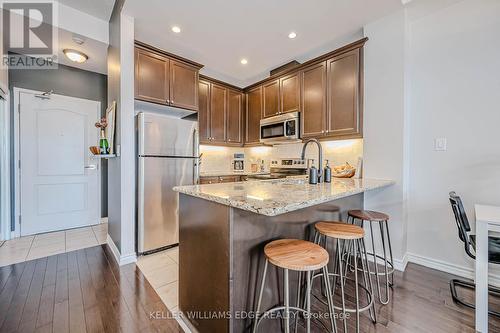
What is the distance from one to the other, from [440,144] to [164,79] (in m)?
3.42

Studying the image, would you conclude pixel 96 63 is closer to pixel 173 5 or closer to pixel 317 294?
pixel 173 5

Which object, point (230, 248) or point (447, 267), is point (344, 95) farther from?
point (230, 248)

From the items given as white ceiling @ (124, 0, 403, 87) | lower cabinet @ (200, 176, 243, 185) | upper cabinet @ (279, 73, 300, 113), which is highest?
white ceiling @ (124, 0, 403, 87)

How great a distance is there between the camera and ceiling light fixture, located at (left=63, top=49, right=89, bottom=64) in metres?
3.03

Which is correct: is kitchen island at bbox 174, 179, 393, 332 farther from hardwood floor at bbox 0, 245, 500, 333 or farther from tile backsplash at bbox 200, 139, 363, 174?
tile backsplash at bbox 200, 139, 363, 174

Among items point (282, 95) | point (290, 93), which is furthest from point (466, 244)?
point (282, 95)

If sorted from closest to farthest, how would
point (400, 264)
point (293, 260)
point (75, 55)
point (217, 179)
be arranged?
point (293, 260) → point (400, 264) → point (75, 55) → point (217, 179)

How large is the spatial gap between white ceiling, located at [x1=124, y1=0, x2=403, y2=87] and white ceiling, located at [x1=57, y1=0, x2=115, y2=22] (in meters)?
0.34

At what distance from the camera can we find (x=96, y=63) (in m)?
3.44

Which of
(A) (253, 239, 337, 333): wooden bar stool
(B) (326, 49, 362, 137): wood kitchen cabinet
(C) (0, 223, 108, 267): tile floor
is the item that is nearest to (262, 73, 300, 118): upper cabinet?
(B) (326, 49, 362, 137): wood kitchen cabinet

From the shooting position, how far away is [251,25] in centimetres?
257

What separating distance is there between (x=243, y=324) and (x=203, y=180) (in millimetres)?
2353

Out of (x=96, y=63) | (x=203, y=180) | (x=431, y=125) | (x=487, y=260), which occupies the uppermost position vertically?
(x=96, y=63)

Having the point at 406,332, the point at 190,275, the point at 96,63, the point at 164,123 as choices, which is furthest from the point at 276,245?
the point at 96,63
